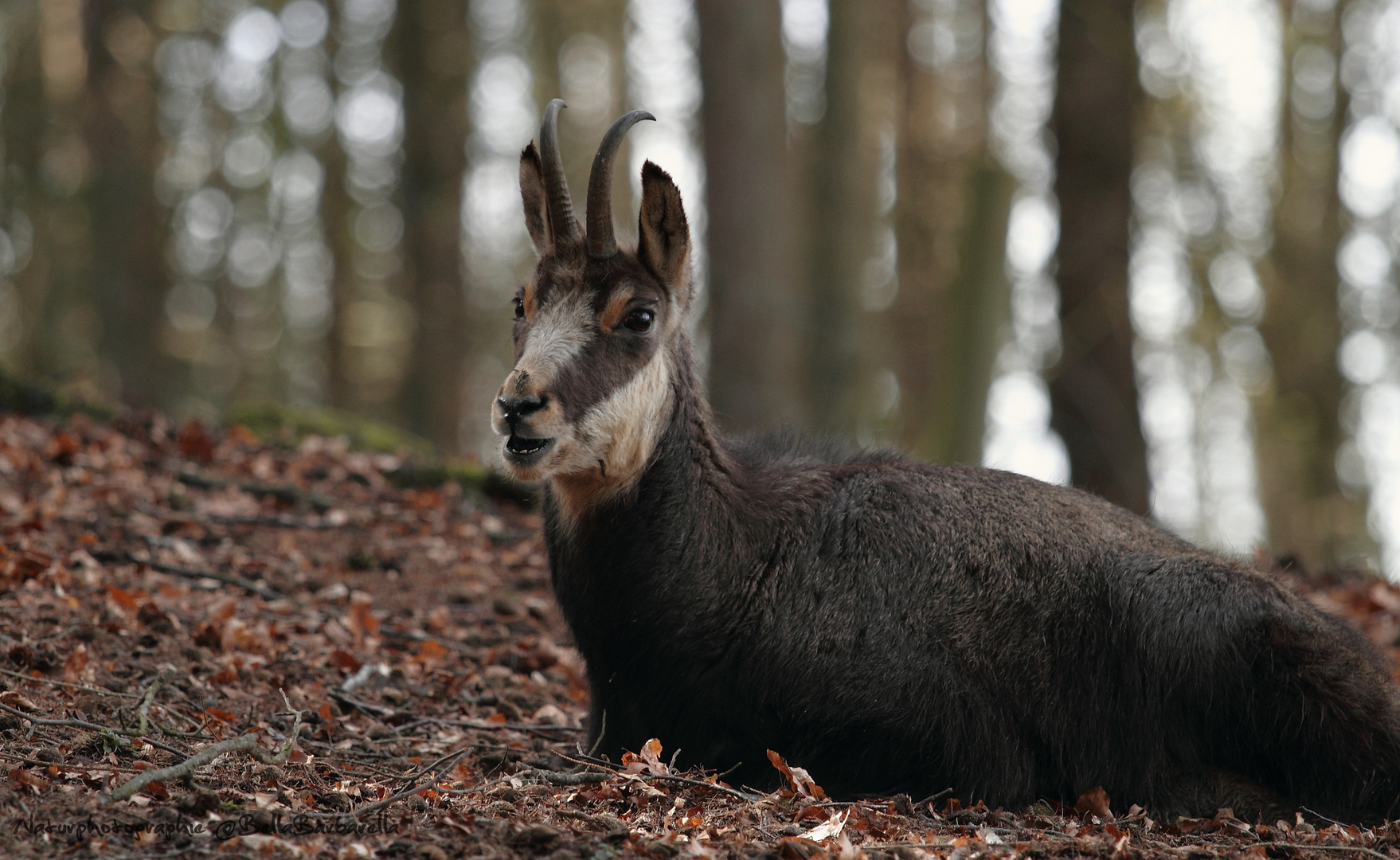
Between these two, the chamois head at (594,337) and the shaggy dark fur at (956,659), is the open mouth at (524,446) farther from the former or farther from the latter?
the shaggy dark fur at (956,659)

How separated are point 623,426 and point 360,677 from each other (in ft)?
7.40

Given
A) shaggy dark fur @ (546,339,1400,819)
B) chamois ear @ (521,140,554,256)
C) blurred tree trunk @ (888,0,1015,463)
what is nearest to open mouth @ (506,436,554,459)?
shaggy dark fur @ (546,339,1400,819)

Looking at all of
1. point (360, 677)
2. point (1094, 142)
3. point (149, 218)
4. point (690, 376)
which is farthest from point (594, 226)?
point (149, 218)

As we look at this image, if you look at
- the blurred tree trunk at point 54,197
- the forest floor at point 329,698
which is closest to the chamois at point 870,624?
the forest floor at point 329,698

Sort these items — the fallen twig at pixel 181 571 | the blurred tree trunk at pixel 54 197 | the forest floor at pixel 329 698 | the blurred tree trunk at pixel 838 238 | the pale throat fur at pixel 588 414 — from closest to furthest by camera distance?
the forest floor at pixel 329 698 → the pale throat fur at pixel 588 414 → the fallen twig at pixel 181 571 → the blurred tree trunk at pixel 54 197 → the blurred tree trunk at pixel 838 238

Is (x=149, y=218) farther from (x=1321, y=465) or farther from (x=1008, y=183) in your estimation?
(x=1321, y=465)

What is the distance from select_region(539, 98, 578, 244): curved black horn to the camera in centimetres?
535

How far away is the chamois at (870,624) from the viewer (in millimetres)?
5020

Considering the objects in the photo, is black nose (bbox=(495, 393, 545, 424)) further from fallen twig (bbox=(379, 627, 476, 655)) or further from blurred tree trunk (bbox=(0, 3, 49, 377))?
blurred tree trunk (bbox=(0, 3, 49, 377))

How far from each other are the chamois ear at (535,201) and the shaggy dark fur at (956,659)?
115 centimetres

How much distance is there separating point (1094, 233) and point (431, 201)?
1029 centimetres

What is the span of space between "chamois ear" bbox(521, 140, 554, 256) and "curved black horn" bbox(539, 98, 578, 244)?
0.48 feet

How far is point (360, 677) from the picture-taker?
20.2ft

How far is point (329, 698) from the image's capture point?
19.1 ft
